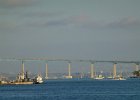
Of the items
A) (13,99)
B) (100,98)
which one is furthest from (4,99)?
(100,98)

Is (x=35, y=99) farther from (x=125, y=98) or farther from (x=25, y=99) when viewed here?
(x=125, y=98)

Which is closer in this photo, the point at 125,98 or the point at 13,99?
the point at 125,98

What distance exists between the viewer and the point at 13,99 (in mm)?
115438

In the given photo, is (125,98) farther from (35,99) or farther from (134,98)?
(35,99)

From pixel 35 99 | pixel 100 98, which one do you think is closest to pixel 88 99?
pixel 100 98

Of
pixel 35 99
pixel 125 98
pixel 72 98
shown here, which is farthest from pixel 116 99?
pixel 35 99

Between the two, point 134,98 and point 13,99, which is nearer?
point 134,98

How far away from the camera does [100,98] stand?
11169cm

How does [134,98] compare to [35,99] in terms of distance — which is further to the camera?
[35,99]

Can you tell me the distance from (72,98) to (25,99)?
8859mm

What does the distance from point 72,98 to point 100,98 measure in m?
5.01

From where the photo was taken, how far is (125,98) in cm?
10812

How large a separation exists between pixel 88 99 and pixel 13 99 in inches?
588

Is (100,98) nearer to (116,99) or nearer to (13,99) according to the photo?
(116,99)
